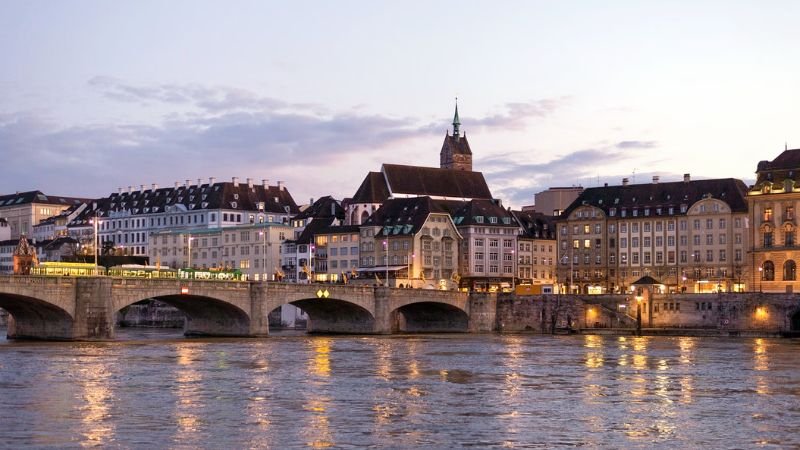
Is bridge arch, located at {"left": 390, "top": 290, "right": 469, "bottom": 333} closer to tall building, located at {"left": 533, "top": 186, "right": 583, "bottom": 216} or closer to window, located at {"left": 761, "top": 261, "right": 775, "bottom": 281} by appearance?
window, located at {"left": 761, "top": 261, "right": 775, "bottom": 281}

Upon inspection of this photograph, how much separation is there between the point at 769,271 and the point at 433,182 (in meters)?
54.3

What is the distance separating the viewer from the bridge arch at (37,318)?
9138 centimetres

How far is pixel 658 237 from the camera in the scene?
15350cm

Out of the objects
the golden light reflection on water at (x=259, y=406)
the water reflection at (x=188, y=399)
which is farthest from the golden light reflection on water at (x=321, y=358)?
the water reflection at (x=188, y=399)

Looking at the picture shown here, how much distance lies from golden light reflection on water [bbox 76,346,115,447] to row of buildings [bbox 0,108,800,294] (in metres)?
70.2

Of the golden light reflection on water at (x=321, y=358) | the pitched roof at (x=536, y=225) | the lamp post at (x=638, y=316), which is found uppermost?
the pitched roof at (x=536, y=225)

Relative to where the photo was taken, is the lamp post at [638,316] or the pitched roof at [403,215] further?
the pitched roof at [403,215]

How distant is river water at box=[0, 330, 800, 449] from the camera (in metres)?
41.6

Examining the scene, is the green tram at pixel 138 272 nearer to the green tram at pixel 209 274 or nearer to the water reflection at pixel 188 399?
the green tram at pixel 209 274

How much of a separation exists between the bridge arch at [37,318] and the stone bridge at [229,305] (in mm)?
69

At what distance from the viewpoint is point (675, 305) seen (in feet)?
425

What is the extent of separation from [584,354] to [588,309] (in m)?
46.5

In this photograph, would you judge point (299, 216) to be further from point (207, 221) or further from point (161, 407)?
point (161, 407)

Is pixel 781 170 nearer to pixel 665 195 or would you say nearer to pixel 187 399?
pixel 665 195
